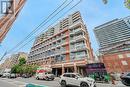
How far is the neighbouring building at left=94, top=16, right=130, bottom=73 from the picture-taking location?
34878 millimetres

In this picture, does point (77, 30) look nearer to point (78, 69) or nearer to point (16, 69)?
point (78, 69)

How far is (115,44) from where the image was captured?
53375 mm

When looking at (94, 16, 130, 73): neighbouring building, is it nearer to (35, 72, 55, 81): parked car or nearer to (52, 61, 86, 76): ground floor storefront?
(52, 61, 86, 76): ground floor storefront

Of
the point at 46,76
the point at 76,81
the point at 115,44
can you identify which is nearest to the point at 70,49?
the point at 115,44

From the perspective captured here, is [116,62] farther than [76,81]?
Yes

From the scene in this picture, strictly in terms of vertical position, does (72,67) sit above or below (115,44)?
below

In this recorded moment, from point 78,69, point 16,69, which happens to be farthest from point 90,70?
point 16,69

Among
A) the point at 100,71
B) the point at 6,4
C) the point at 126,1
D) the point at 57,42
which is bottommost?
the point at 100,71

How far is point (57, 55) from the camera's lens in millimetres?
54938

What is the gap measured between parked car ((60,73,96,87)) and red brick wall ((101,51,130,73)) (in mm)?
18347

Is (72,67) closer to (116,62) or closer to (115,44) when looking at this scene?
(116,62)

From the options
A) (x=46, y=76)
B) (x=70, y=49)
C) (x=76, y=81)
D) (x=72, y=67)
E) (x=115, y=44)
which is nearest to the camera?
(x=76, y=81)

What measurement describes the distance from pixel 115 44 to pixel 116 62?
1894 cm

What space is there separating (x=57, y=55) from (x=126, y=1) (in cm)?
4702
